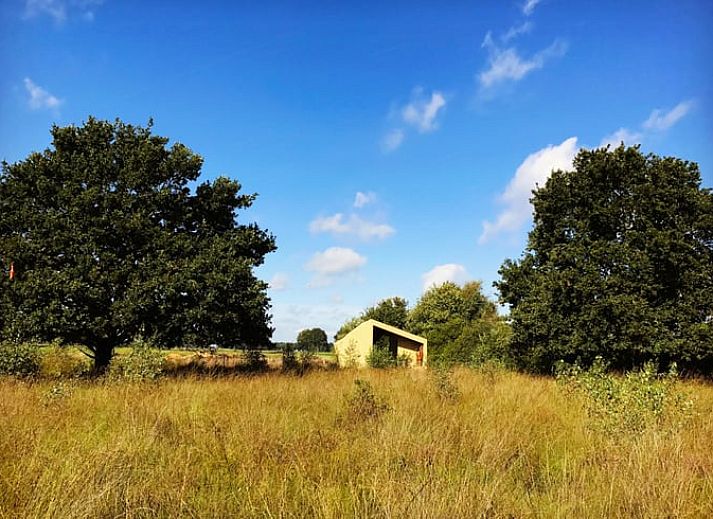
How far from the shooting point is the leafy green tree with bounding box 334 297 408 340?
6750cm

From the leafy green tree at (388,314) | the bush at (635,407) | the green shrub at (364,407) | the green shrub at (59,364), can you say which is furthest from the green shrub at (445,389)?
the leafy green tree at (388,314)

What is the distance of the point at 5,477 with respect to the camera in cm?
392

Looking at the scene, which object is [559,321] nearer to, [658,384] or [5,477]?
[658,384]

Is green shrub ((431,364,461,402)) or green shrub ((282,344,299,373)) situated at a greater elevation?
green shrub ((282,344,299,373))

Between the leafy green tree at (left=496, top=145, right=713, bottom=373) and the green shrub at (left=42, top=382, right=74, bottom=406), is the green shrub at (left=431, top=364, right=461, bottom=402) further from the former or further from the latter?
the leafy green tree at (left=496, top=145, right=713, bottom=373)

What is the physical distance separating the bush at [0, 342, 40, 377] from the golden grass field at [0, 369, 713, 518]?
14.4ft

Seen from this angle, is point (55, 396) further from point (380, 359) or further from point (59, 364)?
point (380, 359)

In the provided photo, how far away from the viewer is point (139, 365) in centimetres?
1102

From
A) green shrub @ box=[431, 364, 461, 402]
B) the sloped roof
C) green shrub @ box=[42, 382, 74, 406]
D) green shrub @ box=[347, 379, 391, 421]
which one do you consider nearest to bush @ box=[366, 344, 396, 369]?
the sloped roof

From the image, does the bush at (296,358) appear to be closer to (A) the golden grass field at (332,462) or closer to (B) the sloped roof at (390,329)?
(A) the golden grass field at (332,462)

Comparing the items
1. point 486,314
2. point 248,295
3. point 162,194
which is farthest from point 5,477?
point 486,314

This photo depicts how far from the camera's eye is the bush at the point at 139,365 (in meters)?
10.8

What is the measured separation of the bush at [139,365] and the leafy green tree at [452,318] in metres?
22.0

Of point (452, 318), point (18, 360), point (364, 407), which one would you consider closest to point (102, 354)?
point (18, 360)
